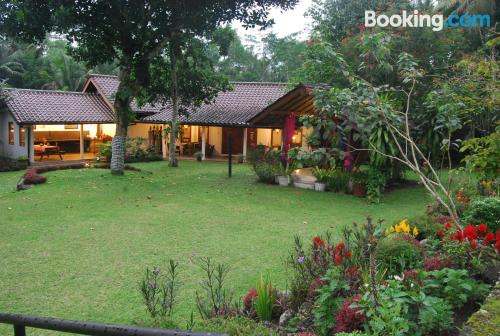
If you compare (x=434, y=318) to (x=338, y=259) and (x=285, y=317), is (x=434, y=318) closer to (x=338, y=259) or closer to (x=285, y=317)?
(x=338, y=259)

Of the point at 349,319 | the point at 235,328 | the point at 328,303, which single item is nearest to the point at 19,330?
the point at 235,328

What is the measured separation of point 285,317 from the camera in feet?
15.0

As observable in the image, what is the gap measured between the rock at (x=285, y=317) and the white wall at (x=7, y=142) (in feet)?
69.6

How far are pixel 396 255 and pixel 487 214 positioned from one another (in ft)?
7.39

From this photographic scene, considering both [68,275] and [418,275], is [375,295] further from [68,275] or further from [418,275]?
[68,275]

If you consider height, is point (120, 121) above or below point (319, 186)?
above

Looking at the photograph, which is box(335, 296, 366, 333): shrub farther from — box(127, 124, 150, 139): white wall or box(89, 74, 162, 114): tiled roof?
→ box(127, 124, 150, 139): white wall

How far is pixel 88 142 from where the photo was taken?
2662 cm

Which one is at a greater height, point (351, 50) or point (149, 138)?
point (351, 50)

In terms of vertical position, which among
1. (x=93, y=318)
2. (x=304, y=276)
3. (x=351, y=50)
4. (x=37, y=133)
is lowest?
(x=93, y=318)

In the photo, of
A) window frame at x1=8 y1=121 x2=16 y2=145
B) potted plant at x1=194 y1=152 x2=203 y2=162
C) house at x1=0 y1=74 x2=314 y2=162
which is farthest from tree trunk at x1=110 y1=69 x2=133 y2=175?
window frame at x1=8 y1=121 x2=16 y2=145

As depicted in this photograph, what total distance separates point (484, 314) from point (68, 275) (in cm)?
566

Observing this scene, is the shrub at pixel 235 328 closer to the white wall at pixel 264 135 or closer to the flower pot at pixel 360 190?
the flower pot at pixel 360 190

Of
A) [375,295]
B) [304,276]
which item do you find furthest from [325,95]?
[375,295]
